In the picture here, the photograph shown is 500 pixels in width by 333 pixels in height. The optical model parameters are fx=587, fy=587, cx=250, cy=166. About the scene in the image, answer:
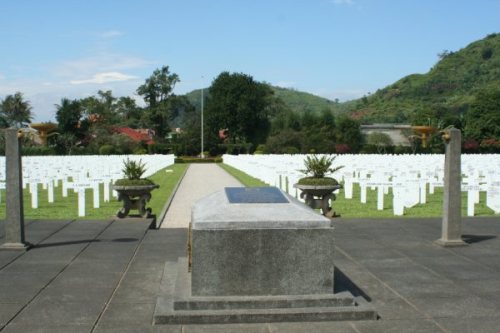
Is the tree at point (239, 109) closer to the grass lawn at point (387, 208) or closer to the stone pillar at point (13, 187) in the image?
the grass lawn at point (387, 208)

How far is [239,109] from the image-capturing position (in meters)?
79.0

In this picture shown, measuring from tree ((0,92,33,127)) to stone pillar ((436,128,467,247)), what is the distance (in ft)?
304

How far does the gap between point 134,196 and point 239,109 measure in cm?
6786

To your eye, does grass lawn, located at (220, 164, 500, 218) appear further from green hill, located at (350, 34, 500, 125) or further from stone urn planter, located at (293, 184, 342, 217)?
green hill, located at (350, 34, 500, 125)

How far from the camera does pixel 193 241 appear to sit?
539 cm

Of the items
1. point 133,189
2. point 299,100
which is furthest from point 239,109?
point 299,100

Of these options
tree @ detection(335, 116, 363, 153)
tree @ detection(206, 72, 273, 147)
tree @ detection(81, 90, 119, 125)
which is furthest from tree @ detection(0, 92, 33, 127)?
tree @ detection(335, 116, 363, 153)

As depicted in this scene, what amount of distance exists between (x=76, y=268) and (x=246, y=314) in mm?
2962

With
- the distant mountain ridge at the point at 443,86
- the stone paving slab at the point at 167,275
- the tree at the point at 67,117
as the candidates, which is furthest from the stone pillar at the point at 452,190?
the distant mountain ridge at the point at 443,86

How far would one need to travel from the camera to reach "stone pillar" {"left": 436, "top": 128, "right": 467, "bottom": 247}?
8.51 meters

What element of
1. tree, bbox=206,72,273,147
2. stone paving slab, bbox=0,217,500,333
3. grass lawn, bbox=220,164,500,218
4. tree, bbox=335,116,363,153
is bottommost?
grass lawn, bbox=220,164,500,218

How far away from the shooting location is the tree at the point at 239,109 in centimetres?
7962

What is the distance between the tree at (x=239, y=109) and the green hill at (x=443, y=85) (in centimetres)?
2404

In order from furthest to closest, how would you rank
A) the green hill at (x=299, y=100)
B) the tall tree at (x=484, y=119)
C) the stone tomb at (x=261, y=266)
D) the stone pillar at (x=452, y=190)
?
the green hill at (x=299, y=100) < the tall tree at (x=484, y=119) < the stone pillar at (x=452, y=190) < the stone tomb at (x=261, y=266)
